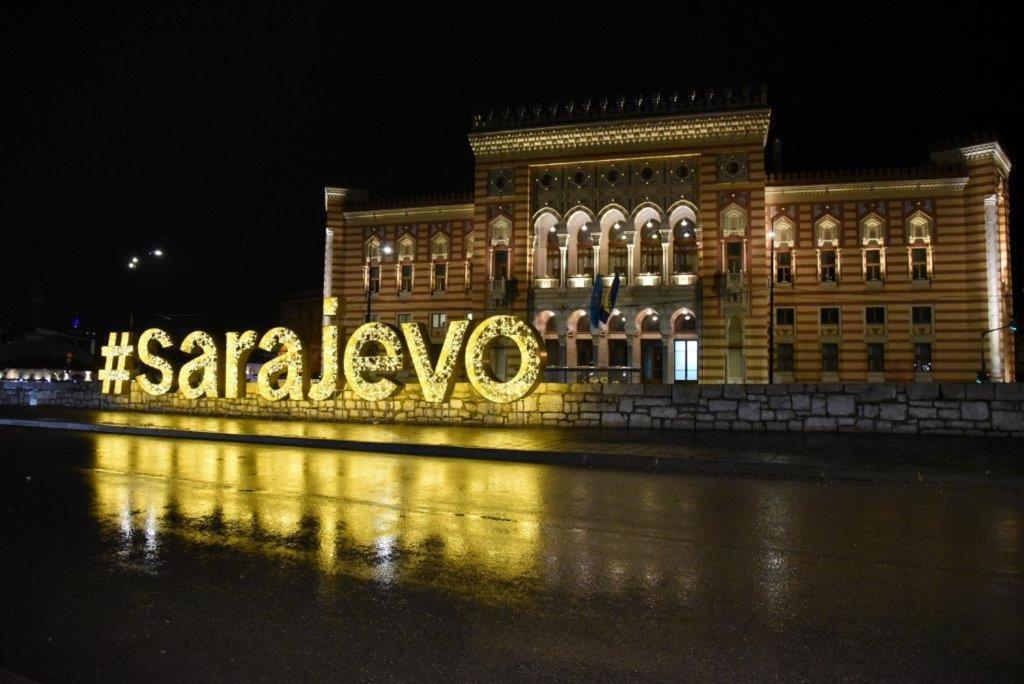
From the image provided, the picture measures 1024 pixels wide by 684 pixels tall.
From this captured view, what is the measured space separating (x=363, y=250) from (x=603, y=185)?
1592 centimetres

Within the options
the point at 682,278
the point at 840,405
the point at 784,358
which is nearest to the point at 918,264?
the point at 784,358

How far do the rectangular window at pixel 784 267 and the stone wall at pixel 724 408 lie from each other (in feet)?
71.7

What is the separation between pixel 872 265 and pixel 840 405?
23.0m

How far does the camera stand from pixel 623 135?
36.6m

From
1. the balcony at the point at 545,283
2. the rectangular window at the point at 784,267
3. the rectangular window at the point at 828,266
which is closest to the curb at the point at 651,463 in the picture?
the balcony at the point at 545,283

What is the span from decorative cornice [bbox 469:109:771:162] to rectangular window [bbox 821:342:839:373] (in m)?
10.8

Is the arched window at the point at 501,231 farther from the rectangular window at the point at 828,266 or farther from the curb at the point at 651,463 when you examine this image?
the curb at the point at 651,463

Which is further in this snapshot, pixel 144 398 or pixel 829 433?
pixel 144 398

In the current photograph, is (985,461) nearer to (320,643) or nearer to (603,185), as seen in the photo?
(320,643)

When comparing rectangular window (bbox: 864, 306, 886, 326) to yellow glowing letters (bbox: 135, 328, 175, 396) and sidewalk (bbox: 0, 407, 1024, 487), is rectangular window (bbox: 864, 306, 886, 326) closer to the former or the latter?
sidewalk (bbox: 0, 407, 1024, 487)

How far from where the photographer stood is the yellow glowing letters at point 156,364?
24.3 m

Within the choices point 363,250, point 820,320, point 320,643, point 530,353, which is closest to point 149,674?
point 320,643

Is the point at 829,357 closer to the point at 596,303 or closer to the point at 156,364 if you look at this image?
the point at 596,303

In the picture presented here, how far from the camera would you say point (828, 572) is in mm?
5812
